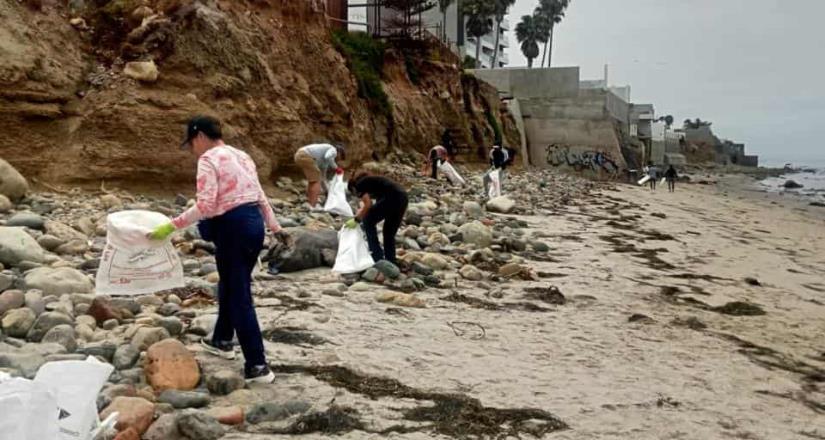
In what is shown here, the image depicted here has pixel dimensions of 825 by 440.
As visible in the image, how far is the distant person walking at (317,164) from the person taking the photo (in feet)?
37.4

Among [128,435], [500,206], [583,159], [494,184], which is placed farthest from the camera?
[583,159]

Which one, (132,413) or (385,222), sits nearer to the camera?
(132,413)

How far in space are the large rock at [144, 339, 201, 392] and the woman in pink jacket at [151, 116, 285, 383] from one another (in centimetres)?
33

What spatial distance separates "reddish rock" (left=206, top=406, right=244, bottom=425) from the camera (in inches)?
145

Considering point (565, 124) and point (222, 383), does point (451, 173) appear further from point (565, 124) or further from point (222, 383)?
point (565, 124)

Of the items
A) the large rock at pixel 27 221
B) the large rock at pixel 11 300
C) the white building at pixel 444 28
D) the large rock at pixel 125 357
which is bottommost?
the large rock at pixel 125 357

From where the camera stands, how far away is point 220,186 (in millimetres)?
4188

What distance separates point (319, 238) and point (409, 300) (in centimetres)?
181

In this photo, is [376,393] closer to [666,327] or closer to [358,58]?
[666,327]

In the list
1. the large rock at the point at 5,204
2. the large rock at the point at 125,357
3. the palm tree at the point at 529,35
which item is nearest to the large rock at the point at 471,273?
the large rock at the point at 125,357

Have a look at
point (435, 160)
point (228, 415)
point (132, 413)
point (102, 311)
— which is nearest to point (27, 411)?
point (132, 413)

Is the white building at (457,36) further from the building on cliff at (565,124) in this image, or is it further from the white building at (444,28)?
the building on cliff at (565,124)

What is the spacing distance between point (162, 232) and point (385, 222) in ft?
13.5

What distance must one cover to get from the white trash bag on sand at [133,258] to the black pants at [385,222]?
367cm
